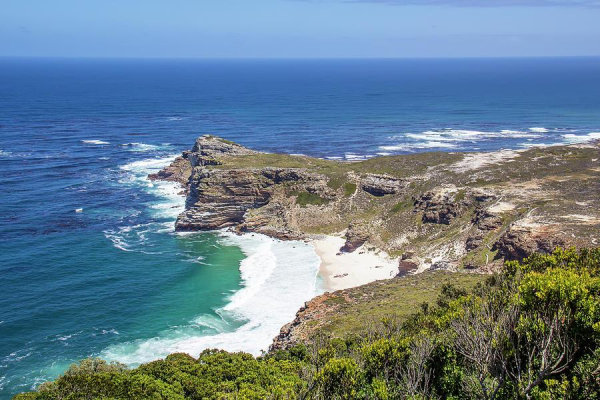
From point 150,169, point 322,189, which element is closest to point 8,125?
point 150,169

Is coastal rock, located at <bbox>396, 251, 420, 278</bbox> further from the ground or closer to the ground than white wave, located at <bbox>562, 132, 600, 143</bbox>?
closer to the ground

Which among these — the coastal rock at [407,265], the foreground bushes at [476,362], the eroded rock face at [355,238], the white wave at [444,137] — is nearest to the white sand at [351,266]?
the eroded rock face at [355,238]

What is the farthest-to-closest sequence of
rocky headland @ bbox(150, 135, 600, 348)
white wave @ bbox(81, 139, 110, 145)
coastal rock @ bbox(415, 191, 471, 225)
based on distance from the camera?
white wave @ bbox(81, 139, 110, 145) → coastal rock @ bbox(415, 191, 471, 225) → rocky headland @ bbox(150, 135, 600, 348)

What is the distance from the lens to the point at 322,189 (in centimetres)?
8412

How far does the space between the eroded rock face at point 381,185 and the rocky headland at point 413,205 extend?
0.16m

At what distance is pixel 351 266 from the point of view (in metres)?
66.6

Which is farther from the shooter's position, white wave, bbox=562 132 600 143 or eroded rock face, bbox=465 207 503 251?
white wave, bbox=562 132 600 143

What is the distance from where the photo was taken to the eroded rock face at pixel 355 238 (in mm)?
71375

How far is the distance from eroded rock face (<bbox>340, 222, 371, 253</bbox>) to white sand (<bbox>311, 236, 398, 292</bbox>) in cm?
83

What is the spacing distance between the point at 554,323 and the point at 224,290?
1715 inches

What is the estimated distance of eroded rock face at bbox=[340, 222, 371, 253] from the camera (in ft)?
234

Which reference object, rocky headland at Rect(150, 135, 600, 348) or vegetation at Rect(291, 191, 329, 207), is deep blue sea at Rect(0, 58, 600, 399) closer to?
rocky headland at Rect(150, 135, 600, 348)

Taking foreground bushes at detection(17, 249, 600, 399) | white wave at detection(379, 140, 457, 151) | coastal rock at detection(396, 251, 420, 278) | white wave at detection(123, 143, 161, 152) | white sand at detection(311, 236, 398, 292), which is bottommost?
white sand at detection(311, 236, 398, 292)

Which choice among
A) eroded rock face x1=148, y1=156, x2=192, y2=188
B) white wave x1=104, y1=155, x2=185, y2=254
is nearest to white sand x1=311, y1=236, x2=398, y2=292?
white wave x1=104, y1=155, x2=185, y2=254
